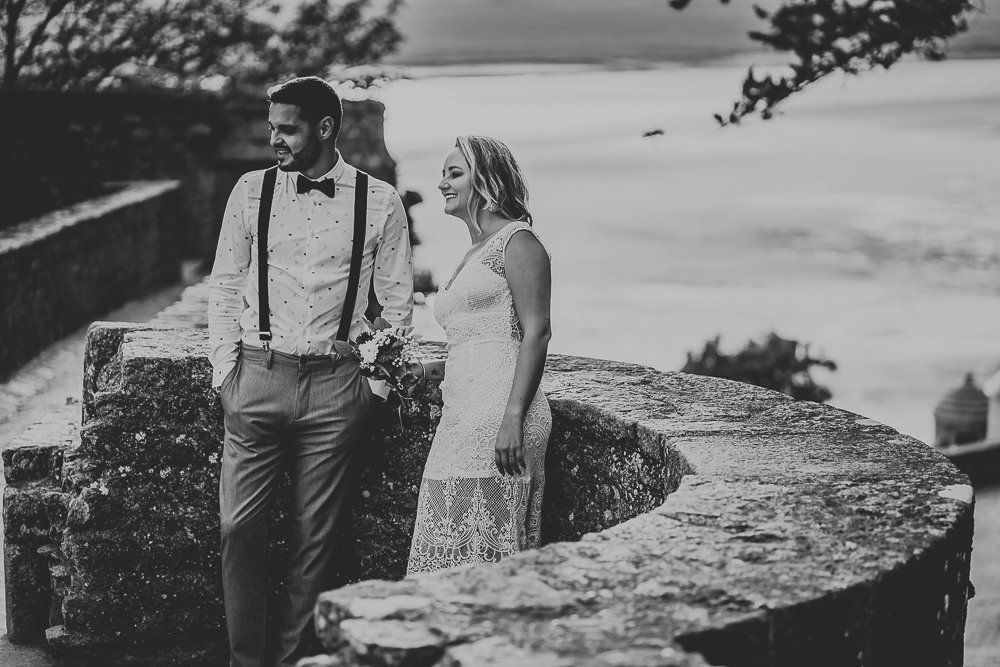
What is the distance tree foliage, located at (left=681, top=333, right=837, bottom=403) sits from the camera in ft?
44.9

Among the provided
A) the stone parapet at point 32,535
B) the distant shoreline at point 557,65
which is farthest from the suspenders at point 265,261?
the distant shoreline at point 557,65

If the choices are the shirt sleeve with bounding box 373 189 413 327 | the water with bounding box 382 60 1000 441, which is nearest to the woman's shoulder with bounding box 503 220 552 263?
the shirt sleeve with bounding box 373 189 413 327

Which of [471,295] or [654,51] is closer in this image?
[471,295]

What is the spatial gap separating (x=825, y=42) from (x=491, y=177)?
364 centimetres

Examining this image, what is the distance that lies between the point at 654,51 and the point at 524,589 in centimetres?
2197

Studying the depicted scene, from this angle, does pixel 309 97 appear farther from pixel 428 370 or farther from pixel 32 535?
pixel 32 535

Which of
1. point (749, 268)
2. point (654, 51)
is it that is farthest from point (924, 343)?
point (654, 51)

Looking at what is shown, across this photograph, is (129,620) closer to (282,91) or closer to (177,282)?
(282,91)

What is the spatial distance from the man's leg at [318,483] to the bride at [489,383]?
317 mm

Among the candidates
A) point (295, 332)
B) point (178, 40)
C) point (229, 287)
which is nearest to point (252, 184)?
point (229, 287)

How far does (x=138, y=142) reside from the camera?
14.4 m

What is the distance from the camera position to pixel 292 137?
4.33 meters

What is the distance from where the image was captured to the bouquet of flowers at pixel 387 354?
4250 millimetres

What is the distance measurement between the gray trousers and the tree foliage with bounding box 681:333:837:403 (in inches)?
372
